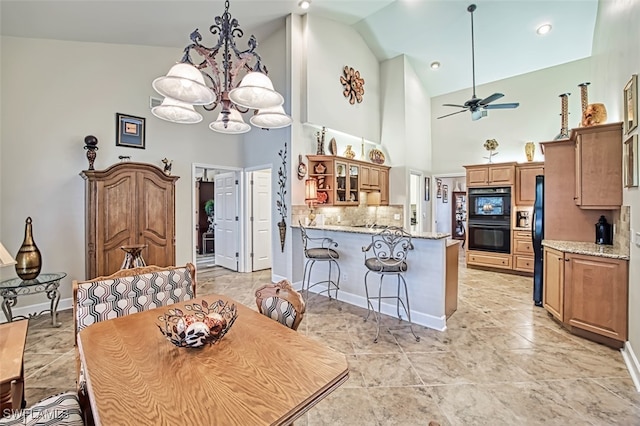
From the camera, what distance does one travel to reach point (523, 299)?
427cm

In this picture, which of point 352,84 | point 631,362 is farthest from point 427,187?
point 631,362

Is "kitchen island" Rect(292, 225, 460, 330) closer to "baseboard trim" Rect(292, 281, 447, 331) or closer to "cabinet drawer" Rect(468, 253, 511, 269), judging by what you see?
"baseboard trim" Rect(292, 281, 447, 331)

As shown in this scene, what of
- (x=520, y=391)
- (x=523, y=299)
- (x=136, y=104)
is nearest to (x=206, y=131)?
(x=136, y=104)

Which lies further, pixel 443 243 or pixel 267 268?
pixel 267 268

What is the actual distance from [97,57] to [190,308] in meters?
4.20

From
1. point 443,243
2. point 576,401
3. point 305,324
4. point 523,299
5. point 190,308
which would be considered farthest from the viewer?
point 523,299

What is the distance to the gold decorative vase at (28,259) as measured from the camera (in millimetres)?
3227

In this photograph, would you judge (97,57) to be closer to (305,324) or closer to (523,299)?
(305,324)

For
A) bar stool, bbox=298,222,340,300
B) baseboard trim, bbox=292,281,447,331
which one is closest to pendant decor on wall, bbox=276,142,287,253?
bar stool, bbox=298,222,340,300

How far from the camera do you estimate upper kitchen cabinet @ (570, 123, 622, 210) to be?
3.05 m

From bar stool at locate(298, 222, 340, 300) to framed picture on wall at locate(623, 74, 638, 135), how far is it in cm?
322

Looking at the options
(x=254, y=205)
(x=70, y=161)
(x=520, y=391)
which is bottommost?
(x=520, y=391)

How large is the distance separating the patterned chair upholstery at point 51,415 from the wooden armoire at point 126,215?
2858 millimetres

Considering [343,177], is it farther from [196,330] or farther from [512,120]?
[196,330]
